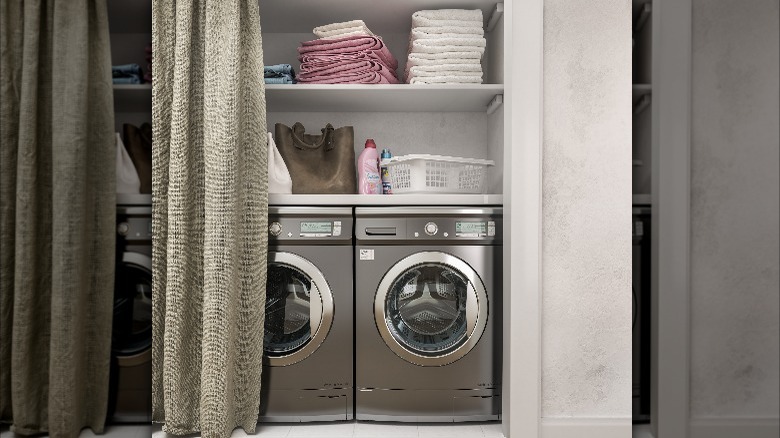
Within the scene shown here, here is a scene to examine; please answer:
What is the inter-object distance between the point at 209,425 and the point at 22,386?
653 millimetres

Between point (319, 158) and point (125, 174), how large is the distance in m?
0.80

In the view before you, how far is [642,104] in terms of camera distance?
0.22 metres

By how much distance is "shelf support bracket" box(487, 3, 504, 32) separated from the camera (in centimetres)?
219

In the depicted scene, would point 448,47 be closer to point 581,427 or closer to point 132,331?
point 581,427

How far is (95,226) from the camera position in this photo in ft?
5.93

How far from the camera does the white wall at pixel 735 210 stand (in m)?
0.16

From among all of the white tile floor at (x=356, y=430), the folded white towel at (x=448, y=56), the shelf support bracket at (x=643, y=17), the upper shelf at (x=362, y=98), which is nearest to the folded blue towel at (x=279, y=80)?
the upper shelf at (x=362, y=98)

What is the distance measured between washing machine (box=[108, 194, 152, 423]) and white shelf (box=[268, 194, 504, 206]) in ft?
1.74

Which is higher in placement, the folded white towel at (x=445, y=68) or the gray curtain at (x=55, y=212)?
the folded white towel at (x=445, y=68)

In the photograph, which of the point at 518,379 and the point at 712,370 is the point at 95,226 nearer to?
the point at 518,379

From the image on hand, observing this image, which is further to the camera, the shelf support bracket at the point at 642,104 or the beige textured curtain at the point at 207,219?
the beige textured curtain at the point at 207,219

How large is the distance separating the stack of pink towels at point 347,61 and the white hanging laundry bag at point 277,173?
1.18 ft

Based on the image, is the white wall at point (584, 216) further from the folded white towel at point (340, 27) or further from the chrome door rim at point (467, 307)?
the folded white towel at point (340, 27)

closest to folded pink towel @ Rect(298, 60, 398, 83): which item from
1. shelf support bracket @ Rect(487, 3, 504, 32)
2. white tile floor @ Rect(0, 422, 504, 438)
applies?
shelf support bracket @ Rect(487, 3, 504, 32)
